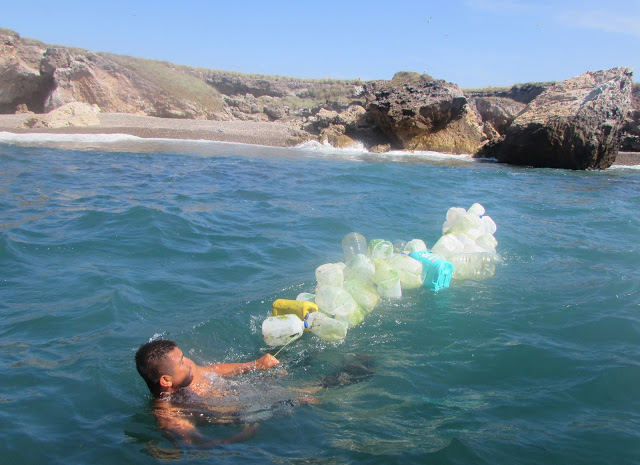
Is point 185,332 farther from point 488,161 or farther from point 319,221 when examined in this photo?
point 488,161

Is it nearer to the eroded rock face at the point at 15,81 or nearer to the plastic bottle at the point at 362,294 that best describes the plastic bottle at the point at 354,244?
the plastic bottle at the point at 362,294

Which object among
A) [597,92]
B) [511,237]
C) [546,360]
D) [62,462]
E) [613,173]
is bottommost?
[62,462]

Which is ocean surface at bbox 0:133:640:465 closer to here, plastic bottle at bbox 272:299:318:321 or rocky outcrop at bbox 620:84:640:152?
plastic bottle at bbox 272:299:318:321

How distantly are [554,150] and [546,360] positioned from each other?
18500mm

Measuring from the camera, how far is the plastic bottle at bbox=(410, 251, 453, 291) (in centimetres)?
574

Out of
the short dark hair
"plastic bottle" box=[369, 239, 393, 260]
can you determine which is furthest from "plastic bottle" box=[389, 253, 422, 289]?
the short dark hair

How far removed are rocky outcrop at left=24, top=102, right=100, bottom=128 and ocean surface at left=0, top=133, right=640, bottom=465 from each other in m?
16.6

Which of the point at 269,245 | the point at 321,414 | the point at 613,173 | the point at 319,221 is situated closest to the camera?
the point at 321,414

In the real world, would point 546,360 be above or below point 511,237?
below

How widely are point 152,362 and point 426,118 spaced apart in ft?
73.8

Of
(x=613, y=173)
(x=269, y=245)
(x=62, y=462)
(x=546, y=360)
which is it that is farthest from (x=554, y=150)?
(x=62, y=462)

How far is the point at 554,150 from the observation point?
20.3 metres

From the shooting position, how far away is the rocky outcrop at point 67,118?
976 inches

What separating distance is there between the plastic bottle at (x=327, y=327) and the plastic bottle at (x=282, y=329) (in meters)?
0.10
